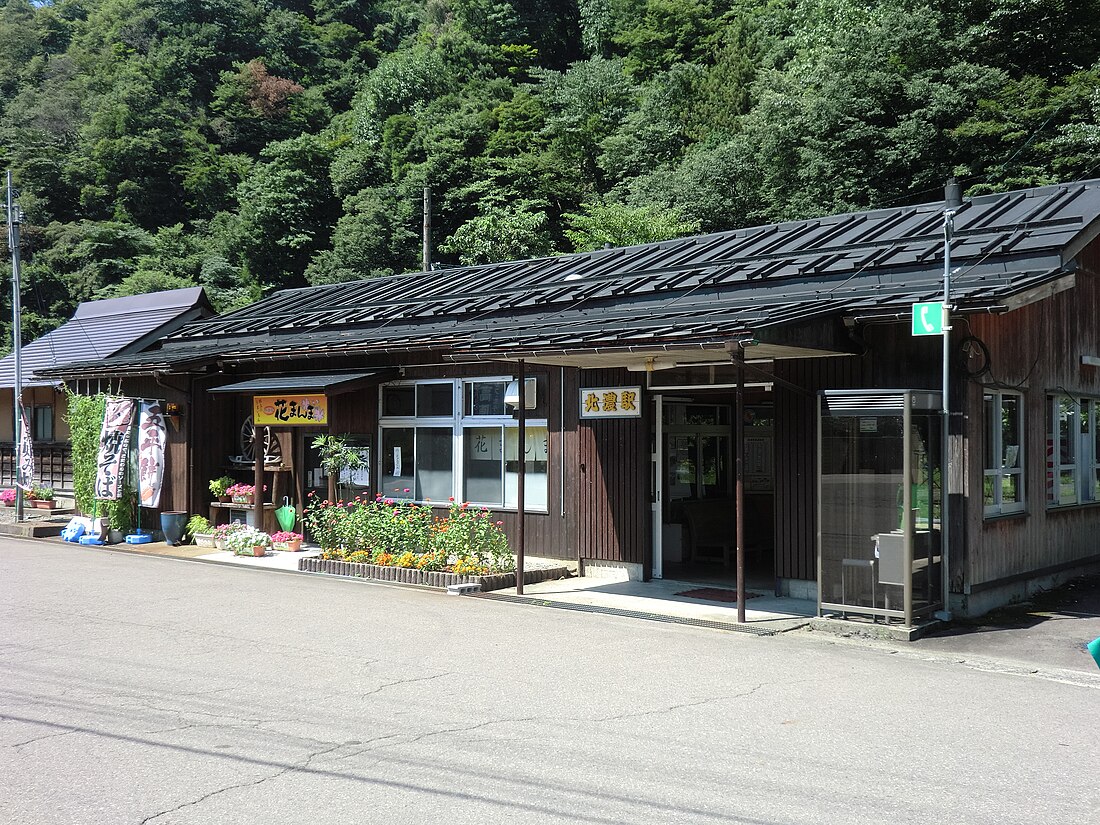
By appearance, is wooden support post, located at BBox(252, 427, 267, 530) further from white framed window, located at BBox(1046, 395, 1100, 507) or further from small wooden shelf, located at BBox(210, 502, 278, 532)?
white framed window, located at BBox(1046, 395, 1100, 507)

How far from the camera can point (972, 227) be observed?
41.3 ft

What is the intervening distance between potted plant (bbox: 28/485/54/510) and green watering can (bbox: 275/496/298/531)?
341 inches

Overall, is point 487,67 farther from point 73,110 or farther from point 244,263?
point 73,110

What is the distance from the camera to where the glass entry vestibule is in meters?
Answer: 9.60

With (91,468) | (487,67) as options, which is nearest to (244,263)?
(487,67)

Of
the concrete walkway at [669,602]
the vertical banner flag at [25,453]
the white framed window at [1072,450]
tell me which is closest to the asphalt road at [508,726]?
the concrete walkway at [669,602]

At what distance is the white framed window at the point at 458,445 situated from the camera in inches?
567

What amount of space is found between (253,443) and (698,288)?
30.2 feet

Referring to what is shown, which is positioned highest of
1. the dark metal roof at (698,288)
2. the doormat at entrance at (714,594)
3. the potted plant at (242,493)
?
the dark metal roof at (698,288)

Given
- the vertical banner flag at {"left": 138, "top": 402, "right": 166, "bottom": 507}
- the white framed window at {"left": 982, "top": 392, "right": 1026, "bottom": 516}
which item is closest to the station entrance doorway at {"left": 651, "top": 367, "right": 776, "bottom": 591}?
the white framed window at {"left": 982, "top": 392, "right": 1026, "bottom": 516}

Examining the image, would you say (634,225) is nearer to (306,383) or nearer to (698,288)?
(306,383)

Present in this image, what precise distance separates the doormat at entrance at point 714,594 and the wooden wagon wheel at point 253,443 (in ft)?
27.9

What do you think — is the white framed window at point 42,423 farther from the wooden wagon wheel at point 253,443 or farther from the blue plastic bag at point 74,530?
the wooden wagon wheel at point 253,443

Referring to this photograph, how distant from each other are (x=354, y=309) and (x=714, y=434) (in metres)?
7.90
